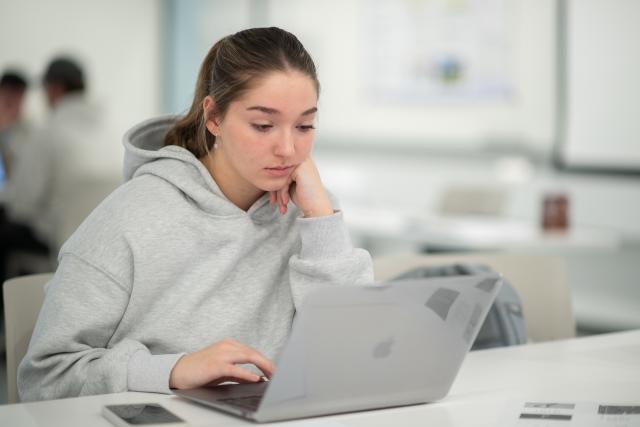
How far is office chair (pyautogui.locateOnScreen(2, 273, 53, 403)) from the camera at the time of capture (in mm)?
1585

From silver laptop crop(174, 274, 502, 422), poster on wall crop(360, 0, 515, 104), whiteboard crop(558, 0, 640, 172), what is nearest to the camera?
silver laptop crop(174, 274, 502, 422)

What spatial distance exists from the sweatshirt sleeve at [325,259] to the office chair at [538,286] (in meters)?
0.56

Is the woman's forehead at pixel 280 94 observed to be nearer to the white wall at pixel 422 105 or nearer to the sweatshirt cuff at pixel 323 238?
the sweatshirt cuff at pixel 323 238

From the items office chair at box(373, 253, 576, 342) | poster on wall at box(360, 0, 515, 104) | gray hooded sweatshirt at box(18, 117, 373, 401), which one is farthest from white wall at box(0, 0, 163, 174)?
gray hooded sweatshirt at box(18, 117, 373, 401)

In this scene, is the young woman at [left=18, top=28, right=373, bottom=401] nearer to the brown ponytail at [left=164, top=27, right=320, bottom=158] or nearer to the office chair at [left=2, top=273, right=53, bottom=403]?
the brown ponytail at [left=164, top=27, right=320, bottom=158]

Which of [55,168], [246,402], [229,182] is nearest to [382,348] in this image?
[246,402]

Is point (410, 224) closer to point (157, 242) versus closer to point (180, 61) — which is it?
point (157, 242)

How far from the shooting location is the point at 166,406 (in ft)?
4.20

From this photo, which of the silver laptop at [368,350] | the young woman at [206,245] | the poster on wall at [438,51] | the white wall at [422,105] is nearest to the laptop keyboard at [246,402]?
the silver laptop at [368,350]

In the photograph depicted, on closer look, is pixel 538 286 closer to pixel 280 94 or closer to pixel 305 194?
pixel 305 194

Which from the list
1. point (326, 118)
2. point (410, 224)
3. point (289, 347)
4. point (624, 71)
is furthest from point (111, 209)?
point (326, 118)

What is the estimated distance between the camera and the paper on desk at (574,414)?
123cm

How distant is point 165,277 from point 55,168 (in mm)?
3376

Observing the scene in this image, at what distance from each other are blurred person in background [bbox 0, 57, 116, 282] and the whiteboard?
243 centimetres
